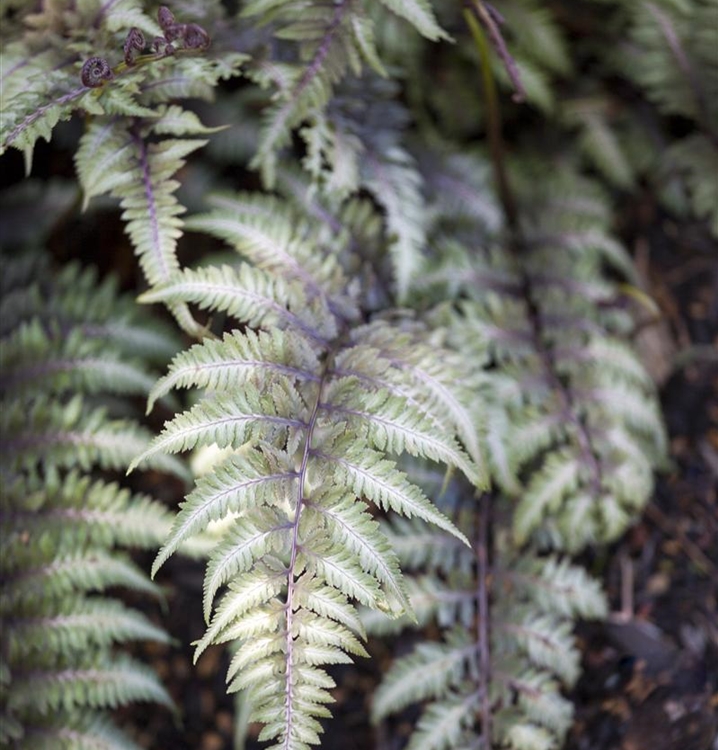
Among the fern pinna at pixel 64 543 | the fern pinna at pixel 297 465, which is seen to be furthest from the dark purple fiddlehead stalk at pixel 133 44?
the fern pinna at pixel 64 543

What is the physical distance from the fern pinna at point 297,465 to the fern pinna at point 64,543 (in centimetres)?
51

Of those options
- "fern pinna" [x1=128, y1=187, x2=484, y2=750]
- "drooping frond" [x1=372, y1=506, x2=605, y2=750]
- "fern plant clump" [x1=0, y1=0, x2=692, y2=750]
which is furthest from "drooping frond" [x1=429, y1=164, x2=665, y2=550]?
"fern pinna" [x1=128, y1=187, x2=484, y2=750]

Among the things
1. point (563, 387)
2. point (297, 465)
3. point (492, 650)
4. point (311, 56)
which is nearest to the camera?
point (297, 465)

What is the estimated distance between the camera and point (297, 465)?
5.07ft

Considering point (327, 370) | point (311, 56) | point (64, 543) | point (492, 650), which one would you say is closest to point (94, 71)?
point (311, 56)

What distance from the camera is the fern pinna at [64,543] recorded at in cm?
179

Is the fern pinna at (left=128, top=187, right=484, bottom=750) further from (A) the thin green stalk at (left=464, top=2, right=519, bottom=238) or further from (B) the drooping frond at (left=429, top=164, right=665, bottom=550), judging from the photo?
(A) the thin green stalk at (left=464, top=2, right=519, bottom=238)

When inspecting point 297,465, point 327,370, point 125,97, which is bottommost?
point 297,465

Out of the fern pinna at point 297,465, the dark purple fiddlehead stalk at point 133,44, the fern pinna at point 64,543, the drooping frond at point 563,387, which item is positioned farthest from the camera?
the drooping frond at point 563,387

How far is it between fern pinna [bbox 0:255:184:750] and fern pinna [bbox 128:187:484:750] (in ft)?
1.66

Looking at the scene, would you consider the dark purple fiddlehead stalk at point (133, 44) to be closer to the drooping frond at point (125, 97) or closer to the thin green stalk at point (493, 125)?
the drooping frond at point (125, 97)

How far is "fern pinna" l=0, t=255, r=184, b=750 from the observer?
1788 millimetres

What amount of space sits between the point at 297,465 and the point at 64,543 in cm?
71

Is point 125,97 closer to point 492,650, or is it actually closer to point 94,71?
point 94,71
